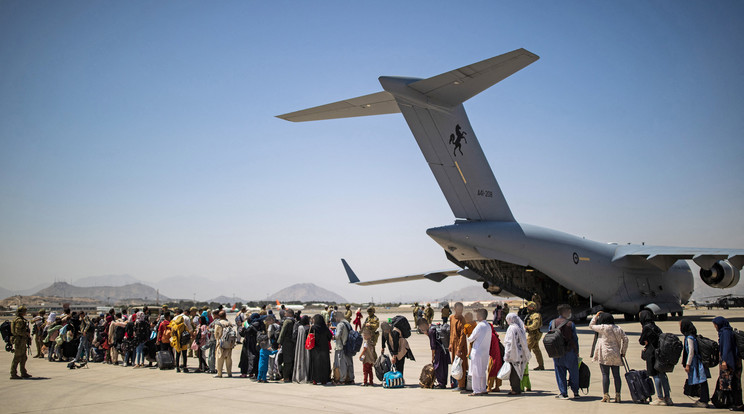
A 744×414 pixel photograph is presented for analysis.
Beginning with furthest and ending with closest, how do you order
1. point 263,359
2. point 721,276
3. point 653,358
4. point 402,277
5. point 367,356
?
1. point 402,277
2. point 721,276
3. point 263,359
4. point 367,356
5. point 653,358

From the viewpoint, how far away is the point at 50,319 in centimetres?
1431

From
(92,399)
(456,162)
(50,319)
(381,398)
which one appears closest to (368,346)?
(381,398)

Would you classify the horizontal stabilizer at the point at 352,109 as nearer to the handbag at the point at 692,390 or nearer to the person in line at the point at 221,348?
the person in line at the point at 221,348

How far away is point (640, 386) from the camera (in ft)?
22.0

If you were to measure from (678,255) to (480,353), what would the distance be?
15.6m

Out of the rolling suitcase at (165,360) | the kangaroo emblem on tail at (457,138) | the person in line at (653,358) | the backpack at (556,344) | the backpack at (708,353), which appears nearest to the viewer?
the backpack at (708,353)

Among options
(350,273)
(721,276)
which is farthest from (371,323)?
(350,273)

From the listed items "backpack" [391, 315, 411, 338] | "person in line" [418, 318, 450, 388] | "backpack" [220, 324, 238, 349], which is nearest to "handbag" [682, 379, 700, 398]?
"person in line" [418, 318, 450, 388]

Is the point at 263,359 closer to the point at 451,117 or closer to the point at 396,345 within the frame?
the point at 396,345

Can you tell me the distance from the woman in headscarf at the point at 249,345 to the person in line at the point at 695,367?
6877mm

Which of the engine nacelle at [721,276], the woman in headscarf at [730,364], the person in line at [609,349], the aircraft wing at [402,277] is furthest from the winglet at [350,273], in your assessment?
the woman in headscarf at [730,364]

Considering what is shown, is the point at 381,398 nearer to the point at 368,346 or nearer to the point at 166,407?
the point at 368,346

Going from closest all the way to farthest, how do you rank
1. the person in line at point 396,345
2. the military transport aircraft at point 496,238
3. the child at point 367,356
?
the person in line at point 396,345, the child at point 367,356, the military transport aircraft at point 496,238

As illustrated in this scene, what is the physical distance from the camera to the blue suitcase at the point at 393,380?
853cm
